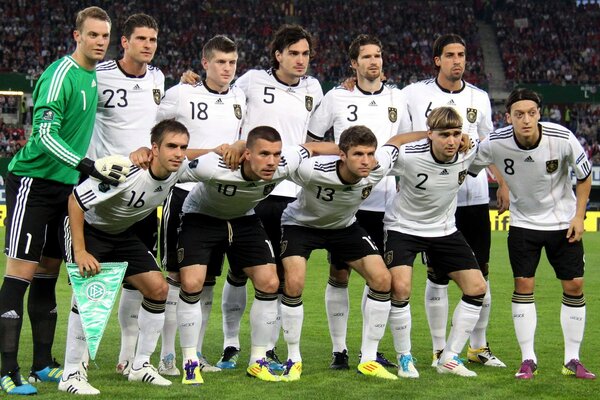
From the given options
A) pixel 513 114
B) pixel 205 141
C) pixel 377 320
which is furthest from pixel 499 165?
pixel 205 141

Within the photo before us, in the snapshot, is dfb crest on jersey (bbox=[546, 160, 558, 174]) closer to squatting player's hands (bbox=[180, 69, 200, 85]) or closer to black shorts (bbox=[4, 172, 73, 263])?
squatting player's hands (bbox=[180, 69, 200, 85])

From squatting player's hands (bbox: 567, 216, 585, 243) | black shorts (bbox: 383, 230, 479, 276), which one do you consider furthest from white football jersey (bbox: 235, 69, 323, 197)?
squatting player's hands (bbox: 567, 216, 585, 243)

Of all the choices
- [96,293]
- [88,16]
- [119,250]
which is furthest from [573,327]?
[88,16]

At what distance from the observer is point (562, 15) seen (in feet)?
140

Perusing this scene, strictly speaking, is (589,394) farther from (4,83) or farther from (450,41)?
(4,83)

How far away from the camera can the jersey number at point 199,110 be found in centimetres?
766

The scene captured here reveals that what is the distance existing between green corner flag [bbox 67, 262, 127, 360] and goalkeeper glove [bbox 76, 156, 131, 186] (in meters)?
0.63

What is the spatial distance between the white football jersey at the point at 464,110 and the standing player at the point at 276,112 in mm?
862

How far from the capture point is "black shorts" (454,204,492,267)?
823 centimetres

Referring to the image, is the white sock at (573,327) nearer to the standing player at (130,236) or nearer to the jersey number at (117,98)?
the standing player at (130,236)

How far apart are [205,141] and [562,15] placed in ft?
124

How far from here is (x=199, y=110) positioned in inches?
302

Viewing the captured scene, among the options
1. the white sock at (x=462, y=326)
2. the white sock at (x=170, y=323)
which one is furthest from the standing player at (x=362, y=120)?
the white sock at (x=170, y=323)

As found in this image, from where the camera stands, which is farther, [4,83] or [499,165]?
[4,83]
